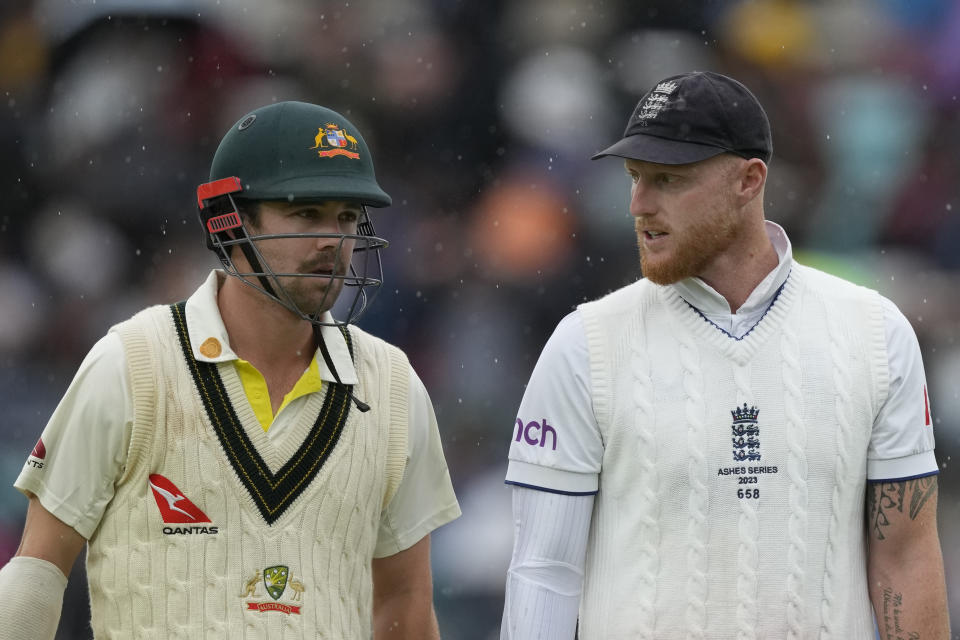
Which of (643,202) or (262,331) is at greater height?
(643,202)

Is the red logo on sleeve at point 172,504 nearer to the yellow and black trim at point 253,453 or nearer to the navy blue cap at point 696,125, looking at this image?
the yellow and black trim at point 253,453

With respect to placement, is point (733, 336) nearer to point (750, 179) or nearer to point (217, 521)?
point (750, 179)

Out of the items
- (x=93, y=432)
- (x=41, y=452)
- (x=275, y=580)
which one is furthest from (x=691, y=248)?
(x=41, y=452)

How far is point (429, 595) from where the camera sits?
119 inches

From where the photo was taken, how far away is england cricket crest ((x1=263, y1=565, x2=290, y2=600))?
268cm

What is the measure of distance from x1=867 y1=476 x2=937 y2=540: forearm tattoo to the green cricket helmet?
41.5 inches

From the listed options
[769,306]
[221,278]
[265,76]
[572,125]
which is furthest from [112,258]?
[769,306]

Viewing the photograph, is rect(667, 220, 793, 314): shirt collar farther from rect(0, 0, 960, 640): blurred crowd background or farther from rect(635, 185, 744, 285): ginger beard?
rect(0, 0, 960, 640): blurred crowd background

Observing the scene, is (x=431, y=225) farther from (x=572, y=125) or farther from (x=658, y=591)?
(x=658, y=591)

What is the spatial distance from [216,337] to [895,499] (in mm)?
1361

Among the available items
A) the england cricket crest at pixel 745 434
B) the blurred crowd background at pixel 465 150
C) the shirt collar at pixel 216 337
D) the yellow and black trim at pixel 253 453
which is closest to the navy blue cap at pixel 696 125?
the england cricket crest at pixel 745 434

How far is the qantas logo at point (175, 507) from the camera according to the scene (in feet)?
8.76

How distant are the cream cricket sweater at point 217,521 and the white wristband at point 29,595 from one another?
8 cm

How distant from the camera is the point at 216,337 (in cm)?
279
